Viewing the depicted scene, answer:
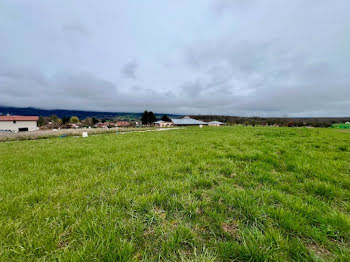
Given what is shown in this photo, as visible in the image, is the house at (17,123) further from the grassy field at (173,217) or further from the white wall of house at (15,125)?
the grassy field at (173,217)

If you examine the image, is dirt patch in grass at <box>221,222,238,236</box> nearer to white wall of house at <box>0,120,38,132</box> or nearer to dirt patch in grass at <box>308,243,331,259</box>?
dirt patch in grass at <box>308,243,331,259</box>

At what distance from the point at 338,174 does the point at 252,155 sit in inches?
80.4

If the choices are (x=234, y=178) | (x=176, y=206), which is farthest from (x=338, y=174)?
(x=176, y=206)

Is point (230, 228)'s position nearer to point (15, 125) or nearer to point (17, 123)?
point (15, 125)

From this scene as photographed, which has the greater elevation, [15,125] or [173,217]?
[173,217]

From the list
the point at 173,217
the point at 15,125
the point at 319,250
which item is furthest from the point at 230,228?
the point at 15,125

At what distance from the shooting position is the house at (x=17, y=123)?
48.9 metres

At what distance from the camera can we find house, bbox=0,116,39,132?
48906 millimetres

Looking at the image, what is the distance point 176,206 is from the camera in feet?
7.71

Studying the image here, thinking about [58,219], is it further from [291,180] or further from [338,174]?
[338,174]

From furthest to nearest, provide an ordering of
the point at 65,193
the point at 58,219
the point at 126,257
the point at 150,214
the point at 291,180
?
1. the point at 291,180
2. the point at 65,193
3. the point at 150,214
4. the point at 58,219
5. the point at 126,257

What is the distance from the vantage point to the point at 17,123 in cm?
5072

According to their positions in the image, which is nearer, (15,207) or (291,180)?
(15,207)

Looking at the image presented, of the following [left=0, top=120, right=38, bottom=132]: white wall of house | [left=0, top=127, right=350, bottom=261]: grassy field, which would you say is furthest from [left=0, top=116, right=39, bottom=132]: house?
[left=0, top=127, right=350, bottom=261]: grassy field
